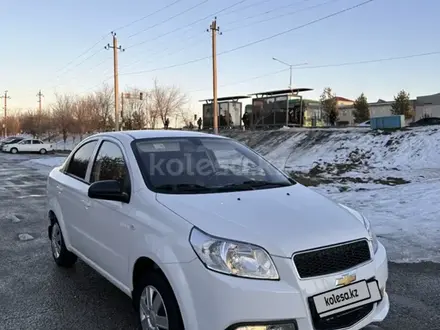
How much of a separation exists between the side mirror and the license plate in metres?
1.65

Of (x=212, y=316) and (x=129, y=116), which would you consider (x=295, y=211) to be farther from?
(x=129, y=116)

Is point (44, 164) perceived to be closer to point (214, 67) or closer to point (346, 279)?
point (214, 67)

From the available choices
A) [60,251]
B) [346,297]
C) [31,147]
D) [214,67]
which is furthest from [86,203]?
[31,147]

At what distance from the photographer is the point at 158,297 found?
2998mm

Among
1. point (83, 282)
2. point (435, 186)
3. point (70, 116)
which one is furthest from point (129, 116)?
point (83, 282)

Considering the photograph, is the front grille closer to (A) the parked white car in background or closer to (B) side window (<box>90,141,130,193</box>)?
(B) side window (<box>90,141,130,193</box>)

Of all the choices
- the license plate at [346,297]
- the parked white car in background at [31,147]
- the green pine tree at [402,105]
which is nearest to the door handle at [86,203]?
the license plate at [346,297]

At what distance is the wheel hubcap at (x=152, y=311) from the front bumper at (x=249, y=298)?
35cm

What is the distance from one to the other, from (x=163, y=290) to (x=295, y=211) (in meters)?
1.04

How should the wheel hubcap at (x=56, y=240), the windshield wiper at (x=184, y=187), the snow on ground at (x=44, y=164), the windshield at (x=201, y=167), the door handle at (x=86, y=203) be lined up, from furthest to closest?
the snow on ground at (x=44, y=164), the wheel hubcap at (x=56, y=240), the door handle at (x=86, y=203), the windshield at (x=201, y=167), the windshield wiper at (x=184, y=187)

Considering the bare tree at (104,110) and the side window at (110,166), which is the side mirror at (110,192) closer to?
the side window at (110,166)

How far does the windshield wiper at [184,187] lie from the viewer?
3373mm

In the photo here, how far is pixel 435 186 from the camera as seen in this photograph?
10117mm

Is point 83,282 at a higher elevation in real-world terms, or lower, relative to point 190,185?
lower
